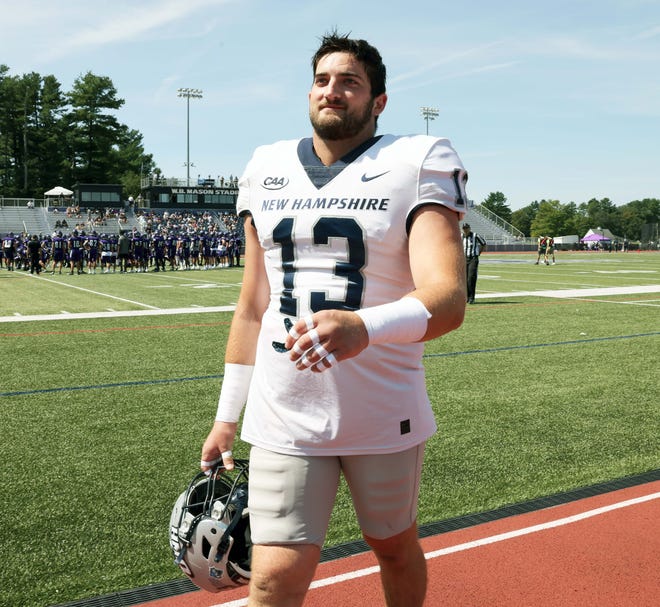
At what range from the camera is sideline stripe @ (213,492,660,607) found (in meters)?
3.13

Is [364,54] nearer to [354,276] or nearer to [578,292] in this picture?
[354,276]

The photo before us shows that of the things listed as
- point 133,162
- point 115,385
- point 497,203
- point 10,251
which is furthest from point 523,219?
point 115,385

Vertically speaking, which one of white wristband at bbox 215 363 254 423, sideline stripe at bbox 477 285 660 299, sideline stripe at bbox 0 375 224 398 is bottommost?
sideline stripe at bbox 0 375 224 398

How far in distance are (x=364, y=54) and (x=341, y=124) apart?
214mm

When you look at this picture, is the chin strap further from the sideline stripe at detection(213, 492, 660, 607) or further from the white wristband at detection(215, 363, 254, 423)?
the sideline stripe at detection(213, 492, 660, 607)

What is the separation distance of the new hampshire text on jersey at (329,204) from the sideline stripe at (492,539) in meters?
1.69

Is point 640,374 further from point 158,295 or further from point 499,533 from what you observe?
point 158,295

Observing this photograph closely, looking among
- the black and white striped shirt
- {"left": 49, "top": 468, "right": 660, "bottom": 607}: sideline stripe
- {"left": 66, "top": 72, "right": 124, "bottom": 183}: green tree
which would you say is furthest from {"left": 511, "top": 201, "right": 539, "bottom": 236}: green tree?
{"left": 49, "top": 468, "right": 660, "bottom": 607}: sideline stripe

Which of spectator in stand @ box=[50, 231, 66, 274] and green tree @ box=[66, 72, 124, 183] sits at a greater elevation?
green tree @ box=[66, 72, 124, 183]

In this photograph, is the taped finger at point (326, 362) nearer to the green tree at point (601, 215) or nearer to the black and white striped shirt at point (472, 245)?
the black and white striped shirt at point (472, 245)

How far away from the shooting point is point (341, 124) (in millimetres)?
2109

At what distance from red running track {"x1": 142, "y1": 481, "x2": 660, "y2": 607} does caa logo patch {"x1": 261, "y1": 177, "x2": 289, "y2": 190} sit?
1.73 m

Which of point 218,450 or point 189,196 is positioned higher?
point 189,196

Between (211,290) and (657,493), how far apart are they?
599 inches
